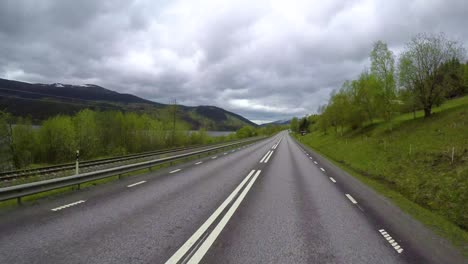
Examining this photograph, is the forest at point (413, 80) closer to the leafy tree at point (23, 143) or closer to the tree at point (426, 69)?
the tree at point (426, 69)

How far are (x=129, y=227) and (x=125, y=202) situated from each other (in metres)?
2.04

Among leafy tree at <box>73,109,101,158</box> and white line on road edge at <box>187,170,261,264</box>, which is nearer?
white line on road edge at <box>187,170,261,264</box>

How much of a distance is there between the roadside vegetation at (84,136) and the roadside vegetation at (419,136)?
30.5m

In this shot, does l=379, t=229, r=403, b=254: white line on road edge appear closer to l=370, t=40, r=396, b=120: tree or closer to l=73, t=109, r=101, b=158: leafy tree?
l=370, t=40, r=396, b=120: tree

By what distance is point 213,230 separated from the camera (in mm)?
4477

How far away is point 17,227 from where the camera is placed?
4.47 meters

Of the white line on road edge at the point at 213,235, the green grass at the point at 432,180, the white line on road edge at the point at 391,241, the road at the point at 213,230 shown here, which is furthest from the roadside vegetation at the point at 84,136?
the white line on road edge at the point at 391,241

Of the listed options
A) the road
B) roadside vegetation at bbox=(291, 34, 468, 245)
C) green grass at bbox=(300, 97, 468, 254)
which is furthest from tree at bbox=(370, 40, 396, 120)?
the road

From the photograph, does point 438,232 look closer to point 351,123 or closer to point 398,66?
point 398,66

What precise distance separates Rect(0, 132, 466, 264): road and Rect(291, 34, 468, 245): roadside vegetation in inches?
55.4

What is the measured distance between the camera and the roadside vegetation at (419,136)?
24.8 feet

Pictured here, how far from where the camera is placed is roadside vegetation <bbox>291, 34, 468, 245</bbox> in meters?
7.57

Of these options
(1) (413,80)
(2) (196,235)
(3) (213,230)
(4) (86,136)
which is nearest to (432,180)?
(3) (213,230)

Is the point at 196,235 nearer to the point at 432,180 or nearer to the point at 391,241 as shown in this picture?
the point at 391,241
